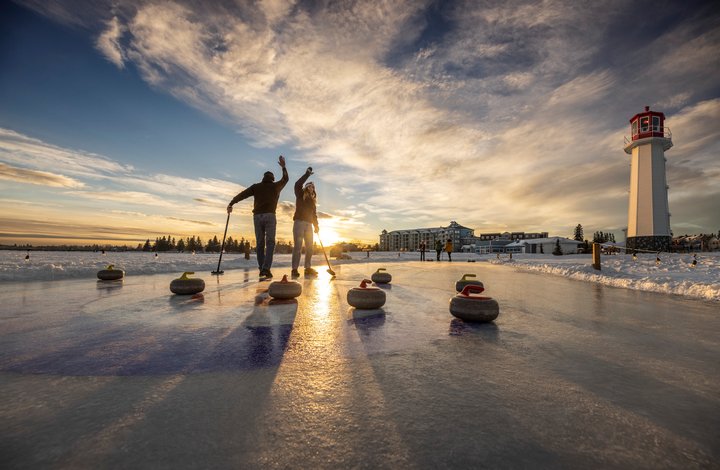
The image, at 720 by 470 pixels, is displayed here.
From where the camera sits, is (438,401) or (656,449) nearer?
(656,449)

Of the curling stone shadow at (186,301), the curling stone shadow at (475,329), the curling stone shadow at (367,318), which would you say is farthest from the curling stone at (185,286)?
the curling stone shadow at (475,329)

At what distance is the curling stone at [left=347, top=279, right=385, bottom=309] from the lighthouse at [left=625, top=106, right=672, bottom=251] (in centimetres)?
3648

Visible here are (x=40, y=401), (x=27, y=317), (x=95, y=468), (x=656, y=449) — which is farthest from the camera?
(x=27, y=317)

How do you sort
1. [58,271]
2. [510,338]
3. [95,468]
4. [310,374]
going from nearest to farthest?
1. [95,468]
2. [310,374]
3. [510,338]
4. [58,271]

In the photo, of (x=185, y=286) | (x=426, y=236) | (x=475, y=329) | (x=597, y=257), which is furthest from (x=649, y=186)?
(x=426, y=236)

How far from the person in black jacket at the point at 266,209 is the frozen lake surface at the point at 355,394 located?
4544 mm

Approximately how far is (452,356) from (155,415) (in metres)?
2.11

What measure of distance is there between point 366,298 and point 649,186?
38.0m

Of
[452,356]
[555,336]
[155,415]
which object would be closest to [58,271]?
[155,415]

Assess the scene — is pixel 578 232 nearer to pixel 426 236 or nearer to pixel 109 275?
pixel 426 236

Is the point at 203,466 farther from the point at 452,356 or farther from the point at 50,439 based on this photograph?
the point at 452,356

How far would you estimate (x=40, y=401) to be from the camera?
1.77m

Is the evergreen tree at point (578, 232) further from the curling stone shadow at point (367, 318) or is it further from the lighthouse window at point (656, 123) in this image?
the curling stone shadow at point (367, 318)

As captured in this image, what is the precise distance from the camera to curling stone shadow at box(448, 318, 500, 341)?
11.1ft
